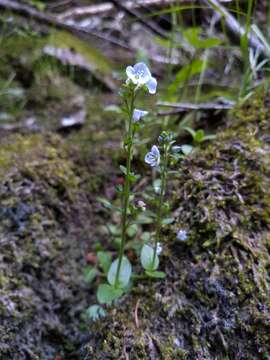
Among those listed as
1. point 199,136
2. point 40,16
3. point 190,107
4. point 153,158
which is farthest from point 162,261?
point 40,16

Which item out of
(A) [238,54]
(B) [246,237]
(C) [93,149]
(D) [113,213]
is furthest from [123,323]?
(A) [238,54]

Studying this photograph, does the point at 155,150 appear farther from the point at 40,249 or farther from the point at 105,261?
the point at 40,249

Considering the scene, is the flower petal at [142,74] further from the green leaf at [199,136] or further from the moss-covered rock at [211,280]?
the green leaf at [199,136]

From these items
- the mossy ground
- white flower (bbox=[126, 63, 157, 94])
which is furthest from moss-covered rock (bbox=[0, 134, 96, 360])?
white flower (bbox=[126, 63, 157, 94])

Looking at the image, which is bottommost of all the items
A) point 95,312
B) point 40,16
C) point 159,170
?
point 95,312

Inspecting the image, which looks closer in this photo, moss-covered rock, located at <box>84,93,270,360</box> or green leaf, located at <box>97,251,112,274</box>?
moss-covered rock, located at <box>84,93,270,360</box>

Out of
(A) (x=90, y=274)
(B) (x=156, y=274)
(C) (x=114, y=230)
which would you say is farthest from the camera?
(C) (x=114, y=230)

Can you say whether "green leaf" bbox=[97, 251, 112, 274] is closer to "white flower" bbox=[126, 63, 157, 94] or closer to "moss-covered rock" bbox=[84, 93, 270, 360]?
"moss-covered rock" bbox=[84, 93, 270, 360]

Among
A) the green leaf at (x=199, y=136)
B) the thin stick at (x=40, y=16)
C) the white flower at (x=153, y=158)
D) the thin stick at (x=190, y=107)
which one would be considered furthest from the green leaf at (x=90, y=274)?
the thin stick at (x=40, y=16)
